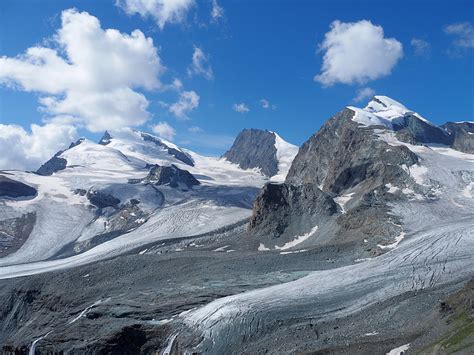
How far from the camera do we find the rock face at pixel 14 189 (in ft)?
520

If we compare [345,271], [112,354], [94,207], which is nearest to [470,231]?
[345,271]

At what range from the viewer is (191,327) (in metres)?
44.9

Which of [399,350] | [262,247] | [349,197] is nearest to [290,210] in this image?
[262,247]

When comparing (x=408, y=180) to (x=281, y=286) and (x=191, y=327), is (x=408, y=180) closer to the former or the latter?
(x=281, y=286)

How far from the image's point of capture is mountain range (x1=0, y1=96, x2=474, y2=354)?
40.4m

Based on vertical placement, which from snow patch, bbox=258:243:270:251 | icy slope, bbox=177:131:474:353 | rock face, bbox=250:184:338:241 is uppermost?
rock face, bbox=250:184:338:241

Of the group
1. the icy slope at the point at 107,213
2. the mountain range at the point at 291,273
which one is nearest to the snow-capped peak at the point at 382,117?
the mountain range at the point at 291,273

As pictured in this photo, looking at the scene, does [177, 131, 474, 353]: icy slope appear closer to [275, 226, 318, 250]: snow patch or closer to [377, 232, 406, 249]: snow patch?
[377, 232, 406, 249]: snow patch

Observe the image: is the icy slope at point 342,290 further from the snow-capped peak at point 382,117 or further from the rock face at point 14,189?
the rock face at point 14,189

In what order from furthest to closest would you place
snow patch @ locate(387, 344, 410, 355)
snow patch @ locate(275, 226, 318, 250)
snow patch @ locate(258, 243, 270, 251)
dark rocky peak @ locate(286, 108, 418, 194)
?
dark rocky peak @ locate(286, 108, 418, 194) → snow patch @ locate(258, 243, 270, 251) → snow patch @ locate(275, 226, 318, 250) → snow patch @ locate(387, 344, 410, 355)

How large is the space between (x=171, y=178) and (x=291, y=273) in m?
126

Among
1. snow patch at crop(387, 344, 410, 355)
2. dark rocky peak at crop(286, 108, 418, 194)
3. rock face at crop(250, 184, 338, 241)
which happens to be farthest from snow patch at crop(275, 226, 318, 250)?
snow patch at crop(387, 344, 410, 355)

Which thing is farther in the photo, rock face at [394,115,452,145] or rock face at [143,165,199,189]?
rock face at [143,165,199,189]

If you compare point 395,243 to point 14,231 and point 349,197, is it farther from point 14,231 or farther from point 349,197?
point 14,231
